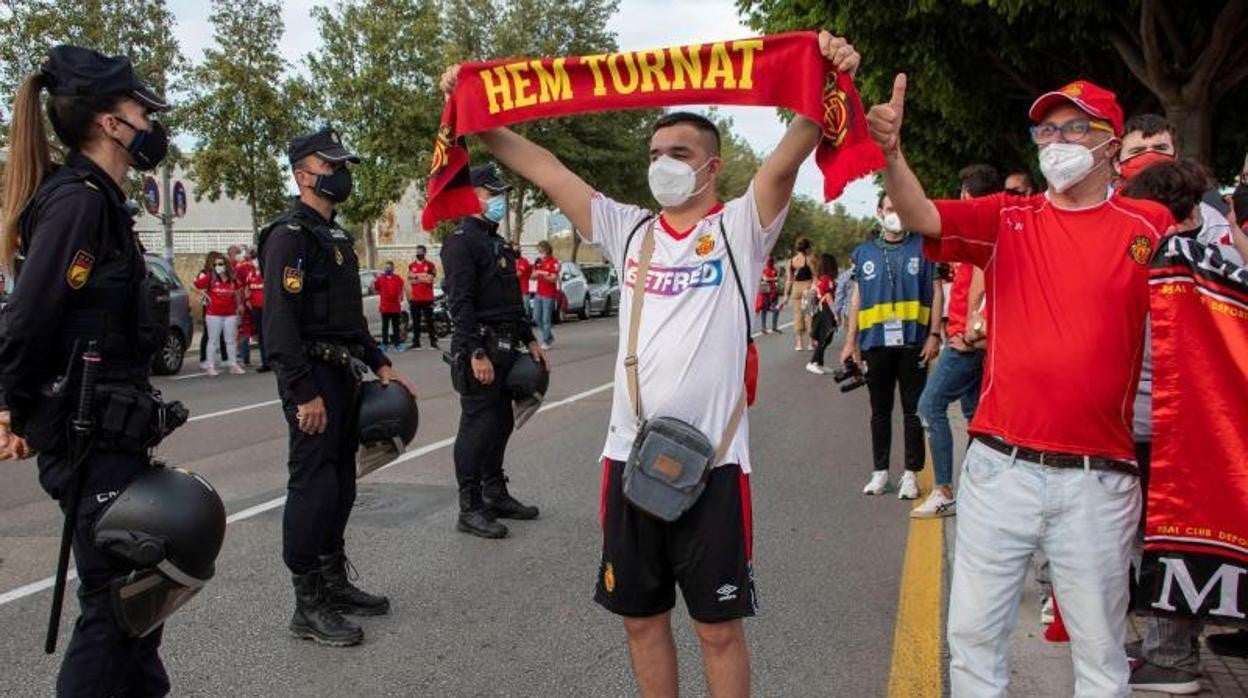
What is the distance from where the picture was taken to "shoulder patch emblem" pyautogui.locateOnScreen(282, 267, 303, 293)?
4254 mm

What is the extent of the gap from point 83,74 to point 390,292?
17.1 m

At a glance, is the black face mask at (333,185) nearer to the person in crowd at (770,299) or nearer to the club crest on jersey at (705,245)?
the club crest on jersey at (705,245)

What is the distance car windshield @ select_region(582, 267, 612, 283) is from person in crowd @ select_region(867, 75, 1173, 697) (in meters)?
26.6

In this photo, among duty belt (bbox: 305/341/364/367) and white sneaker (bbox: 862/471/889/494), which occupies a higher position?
duty belt (bbox: 305/341/364/367)

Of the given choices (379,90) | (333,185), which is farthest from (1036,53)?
(379,90)

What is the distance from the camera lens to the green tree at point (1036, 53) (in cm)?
1084

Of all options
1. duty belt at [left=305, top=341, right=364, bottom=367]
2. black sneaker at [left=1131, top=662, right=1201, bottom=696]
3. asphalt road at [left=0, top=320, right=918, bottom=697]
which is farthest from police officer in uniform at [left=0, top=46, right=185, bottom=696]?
black sneaker at [left=1131, top=662, right=1201, bottom=696]

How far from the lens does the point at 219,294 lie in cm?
1532

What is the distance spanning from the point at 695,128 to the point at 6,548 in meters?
4.97

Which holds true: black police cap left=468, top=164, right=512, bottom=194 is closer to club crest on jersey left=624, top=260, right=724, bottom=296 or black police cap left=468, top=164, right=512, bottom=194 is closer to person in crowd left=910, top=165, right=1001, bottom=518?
person in crowd left=910, top=165, right=1001, bottom=518

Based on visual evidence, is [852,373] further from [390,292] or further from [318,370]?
[390,292]

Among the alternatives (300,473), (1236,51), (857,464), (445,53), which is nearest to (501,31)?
(445,53)

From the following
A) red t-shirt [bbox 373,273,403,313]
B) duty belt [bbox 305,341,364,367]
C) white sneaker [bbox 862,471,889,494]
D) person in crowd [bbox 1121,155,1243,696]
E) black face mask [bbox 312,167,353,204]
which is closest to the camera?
person in crowd [bbox 1121,155,1243,696]

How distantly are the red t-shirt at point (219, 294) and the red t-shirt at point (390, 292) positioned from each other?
428 centimetres
